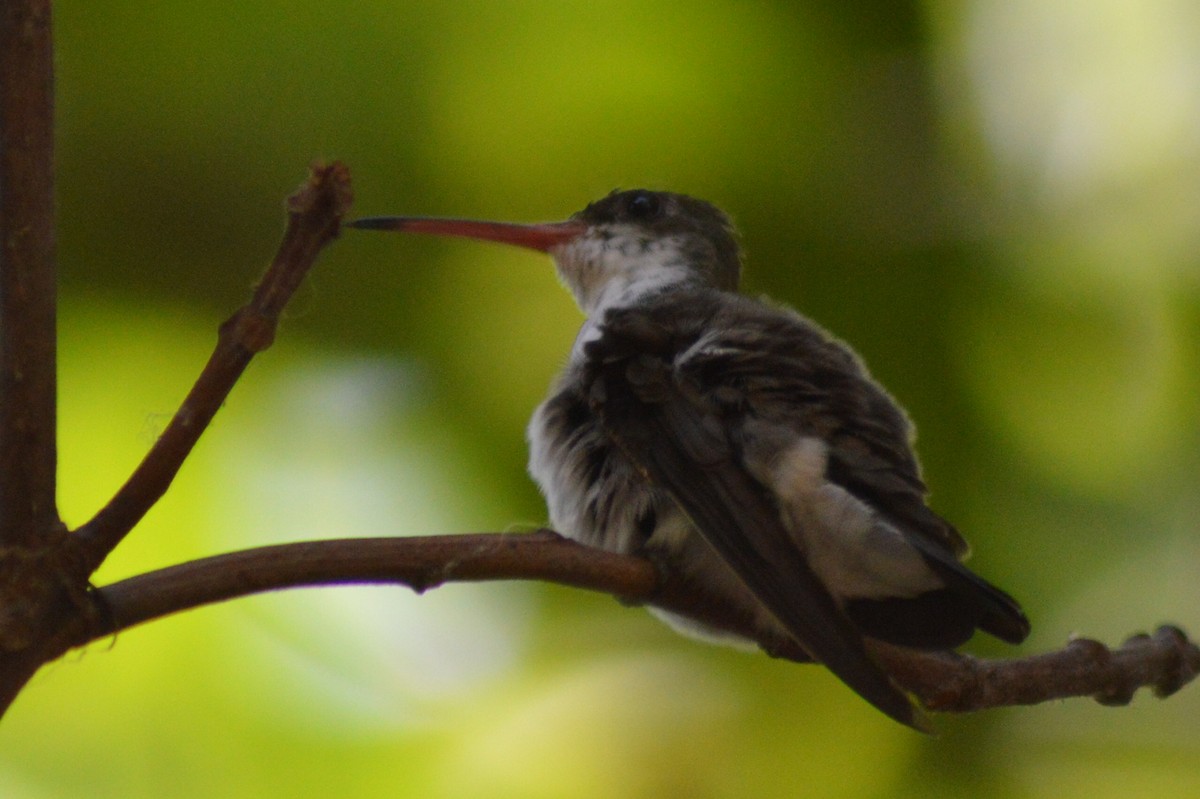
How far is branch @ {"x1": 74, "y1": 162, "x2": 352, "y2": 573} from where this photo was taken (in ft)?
3.83

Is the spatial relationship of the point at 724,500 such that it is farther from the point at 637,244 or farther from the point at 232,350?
the point at 637,244

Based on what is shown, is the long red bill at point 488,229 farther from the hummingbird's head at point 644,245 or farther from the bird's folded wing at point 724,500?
the bird's folded wing at point 724,500

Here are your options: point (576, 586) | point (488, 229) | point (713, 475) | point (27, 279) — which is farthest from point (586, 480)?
point (27, 279)

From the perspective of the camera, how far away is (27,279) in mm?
1185

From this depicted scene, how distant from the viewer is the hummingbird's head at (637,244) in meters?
2.94

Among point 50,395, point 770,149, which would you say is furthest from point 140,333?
point 50,395

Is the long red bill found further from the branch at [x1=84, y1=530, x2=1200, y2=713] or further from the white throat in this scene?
the branch at [x1=84, y1=530, x2=1200, y2=713]

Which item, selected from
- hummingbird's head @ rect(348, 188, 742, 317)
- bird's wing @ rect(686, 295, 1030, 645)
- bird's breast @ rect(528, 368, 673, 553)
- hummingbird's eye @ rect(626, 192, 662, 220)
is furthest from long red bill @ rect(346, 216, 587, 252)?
bird's wing @ rect(686, 295, 1030, 645)

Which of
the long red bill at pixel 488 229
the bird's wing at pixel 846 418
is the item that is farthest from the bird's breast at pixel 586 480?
the long red bill at pixel 488 229

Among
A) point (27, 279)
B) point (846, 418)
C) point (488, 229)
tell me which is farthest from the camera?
point (488, 229)

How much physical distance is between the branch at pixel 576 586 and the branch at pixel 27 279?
0.11 metres

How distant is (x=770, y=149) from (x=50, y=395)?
2077 millimetres

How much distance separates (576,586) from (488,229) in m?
1.33

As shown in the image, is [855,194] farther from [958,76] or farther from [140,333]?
[140,333]
